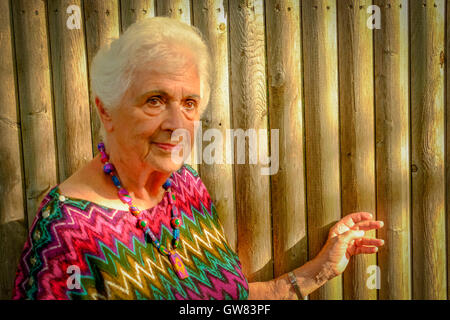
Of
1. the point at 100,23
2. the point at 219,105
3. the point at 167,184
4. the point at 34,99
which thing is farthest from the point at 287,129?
the point at 34,99

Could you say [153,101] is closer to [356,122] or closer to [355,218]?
[356,122]

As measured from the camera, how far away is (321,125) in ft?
6.69

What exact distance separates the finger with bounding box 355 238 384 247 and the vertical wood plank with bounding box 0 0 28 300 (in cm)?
183

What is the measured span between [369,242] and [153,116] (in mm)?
1456

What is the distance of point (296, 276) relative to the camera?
2014 mm

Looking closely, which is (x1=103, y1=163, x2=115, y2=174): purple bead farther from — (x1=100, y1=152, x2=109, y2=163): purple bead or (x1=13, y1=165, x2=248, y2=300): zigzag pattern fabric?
(x1=13, y1=165, x2=248, y2=300): zigzag pattern fabric

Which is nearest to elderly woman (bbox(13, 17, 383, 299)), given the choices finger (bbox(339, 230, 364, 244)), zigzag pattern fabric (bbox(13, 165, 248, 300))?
zigzag pattern fabric (bbox(13, 165, 248, 300))

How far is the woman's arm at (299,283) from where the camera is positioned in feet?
6.44

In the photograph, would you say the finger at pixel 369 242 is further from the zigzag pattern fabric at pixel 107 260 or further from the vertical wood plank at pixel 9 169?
the vertical wood plank at pixel 9 169

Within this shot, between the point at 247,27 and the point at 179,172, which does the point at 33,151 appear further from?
the point at 247,27

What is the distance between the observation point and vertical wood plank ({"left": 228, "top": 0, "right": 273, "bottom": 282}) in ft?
6.25

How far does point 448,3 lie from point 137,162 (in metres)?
2.05

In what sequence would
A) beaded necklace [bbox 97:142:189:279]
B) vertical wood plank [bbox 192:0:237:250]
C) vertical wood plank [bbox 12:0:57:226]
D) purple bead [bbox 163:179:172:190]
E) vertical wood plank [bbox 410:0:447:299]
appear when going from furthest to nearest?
vertical wood plank [bbox 410:0:447:299] → vertical wood plank [bbox 192:0:237:250] → vertical wood plank [bbox 12:0:57:226] → purple bead [bbox 163:179:172:190] → beaded necklace [bbox 97:142:189:279]

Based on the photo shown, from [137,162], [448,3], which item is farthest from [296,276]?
[448,3]
